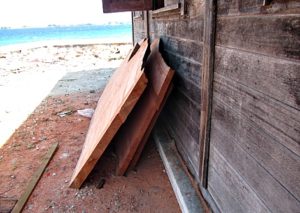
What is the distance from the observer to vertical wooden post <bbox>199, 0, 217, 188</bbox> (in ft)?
5.81

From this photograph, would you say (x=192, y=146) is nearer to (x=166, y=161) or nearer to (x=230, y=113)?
(x=166, y=161)

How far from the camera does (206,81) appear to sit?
1.93 metres

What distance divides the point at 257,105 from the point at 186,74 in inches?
54.5

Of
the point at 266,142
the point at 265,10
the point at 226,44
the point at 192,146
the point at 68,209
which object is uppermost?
the point at 265,10

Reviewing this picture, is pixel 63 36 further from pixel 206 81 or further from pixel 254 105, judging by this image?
pixel 254 105

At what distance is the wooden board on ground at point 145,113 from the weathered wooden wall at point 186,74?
0.63 feet

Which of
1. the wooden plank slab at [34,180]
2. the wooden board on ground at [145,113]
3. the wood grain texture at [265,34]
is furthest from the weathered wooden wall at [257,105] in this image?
the wooden plank slab at [34,180]

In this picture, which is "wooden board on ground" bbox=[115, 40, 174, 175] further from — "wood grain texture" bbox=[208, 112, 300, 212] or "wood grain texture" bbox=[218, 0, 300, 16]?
"wood grain texture" bbox=[218, 0, 300, 16]

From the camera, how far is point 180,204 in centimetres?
243

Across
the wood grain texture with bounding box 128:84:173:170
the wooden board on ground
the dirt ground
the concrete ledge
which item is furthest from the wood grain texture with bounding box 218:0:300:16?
the dirt ground

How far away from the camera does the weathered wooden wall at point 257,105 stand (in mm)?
1029

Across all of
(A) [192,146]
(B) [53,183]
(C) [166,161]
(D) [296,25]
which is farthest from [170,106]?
(D) [296,25]

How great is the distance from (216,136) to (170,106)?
1712 millimetres

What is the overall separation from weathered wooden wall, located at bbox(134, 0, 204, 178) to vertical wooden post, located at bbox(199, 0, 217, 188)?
0.66ft
